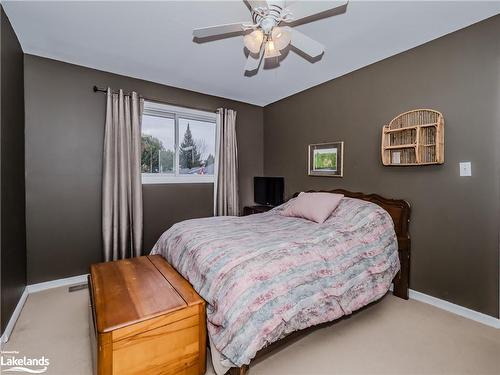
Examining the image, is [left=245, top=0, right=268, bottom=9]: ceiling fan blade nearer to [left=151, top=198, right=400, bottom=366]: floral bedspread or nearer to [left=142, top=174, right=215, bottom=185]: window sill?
[left=151, top=198, right=400, bottom=366]: floral bedspread

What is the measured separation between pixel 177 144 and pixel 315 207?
220cm

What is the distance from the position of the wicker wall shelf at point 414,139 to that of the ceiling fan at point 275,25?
121 centimetres

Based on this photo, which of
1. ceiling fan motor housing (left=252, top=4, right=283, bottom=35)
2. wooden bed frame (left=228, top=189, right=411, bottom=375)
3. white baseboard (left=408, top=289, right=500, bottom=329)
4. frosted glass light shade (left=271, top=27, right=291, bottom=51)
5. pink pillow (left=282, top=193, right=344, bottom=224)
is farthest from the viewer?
pink pillow (left=282, top=193, right=344, bottom=224)

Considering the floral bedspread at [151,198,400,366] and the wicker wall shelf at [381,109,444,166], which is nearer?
the floral bedspread at [151,198,400,366]

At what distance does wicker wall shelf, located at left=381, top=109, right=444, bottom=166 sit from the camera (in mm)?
2324

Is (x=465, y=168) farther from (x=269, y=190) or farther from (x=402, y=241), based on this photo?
(x=269, y=190)

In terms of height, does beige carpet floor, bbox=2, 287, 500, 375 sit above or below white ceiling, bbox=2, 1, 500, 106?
below

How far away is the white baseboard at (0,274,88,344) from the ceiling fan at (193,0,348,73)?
2601mm

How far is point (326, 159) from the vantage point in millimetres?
3443

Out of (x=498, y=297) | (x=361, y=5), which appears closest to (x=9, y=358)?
(x=361, y=5)

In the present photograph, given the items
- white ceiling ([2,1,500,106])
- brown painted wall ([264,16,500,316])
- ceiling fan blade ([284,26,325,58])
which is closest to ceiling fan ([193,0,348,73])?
ceiling fan blade ([284,26,325,58])

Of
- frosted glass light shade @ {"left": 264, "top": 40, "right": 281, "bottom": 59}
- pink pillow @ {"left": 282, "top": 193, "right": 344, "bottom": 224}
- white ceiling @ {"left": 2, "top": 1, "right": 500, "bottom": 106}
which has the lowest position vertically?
pink pillow @ {"left": 282, "top": 193, "right": 344, "bottom": 224}

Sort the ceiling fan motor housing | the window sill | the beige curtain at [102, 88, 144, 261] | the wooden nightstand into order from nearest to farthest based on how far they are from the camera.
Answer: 1. the ceiling fan motor housing
2. the beige curtain at [102, 88, 144, 261]
3. the window sill
4. the wooden nightstand

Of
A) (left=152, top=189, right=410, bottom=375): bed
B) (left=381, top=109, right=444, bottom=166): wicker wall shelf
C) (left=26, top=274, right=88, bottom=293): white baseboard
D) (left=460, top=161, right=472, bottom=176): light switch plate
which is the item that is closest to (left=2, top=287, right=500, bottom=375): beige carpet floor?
(left=152, top=189, right=410, bottom=375): bed
